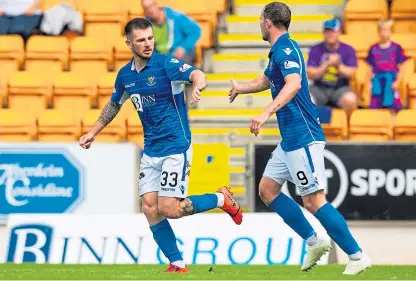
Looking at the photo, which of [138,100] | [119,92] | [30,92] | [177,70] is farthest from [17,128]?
[177,70]

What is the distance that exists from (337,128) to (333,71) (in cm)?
73

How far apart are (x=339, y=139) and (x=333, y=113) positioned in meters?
0.34

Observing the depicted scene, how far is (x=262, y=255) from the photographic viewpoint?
12.6 m

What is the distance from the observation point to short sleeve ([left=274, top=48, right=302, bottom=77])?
Answer: 9078 millimetres

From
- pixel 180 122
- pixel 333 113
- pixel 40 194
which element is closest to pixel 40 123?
pixel 40 194

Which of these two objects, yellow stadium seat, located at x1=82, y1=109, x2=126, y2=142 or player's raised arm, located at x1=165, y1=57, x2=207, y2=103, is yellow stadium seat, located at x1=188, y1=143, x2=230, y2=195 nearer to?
yellow stadium seat, located at x1=82, y1=109, x2=126, y2=142

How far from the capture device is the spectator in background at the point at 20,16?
16078 millimetres

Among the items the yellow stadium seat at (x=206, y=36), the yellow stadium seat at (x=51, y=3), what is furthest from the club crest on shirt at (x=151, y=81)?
the yellow stadium seat at (x=51, y=3)

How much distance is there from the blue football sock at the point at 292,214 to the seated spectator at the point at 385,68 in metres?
4.77

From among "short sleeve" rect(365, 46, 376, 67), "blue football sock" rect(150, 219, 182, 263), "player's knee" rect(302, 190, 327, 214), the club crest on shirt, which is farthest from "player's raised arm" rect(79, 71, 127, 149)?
"short sleeve" rect(365, 46, 376, 67)

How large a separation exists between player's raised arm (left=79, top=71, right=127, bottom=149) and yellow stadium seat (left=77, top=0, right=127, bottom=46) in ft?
20.7

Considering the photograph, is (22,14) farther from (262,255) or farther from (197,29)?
(262,255)

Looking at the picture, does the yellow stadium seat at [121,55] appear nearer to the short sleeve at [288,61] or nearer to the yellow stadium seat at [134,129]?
the yellow stadium seat at [134,129]

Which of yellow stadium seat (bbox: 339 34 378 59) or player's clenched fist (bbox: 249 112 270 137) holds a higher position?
yellow stadium seat (bbox: 339 34 378 59)
